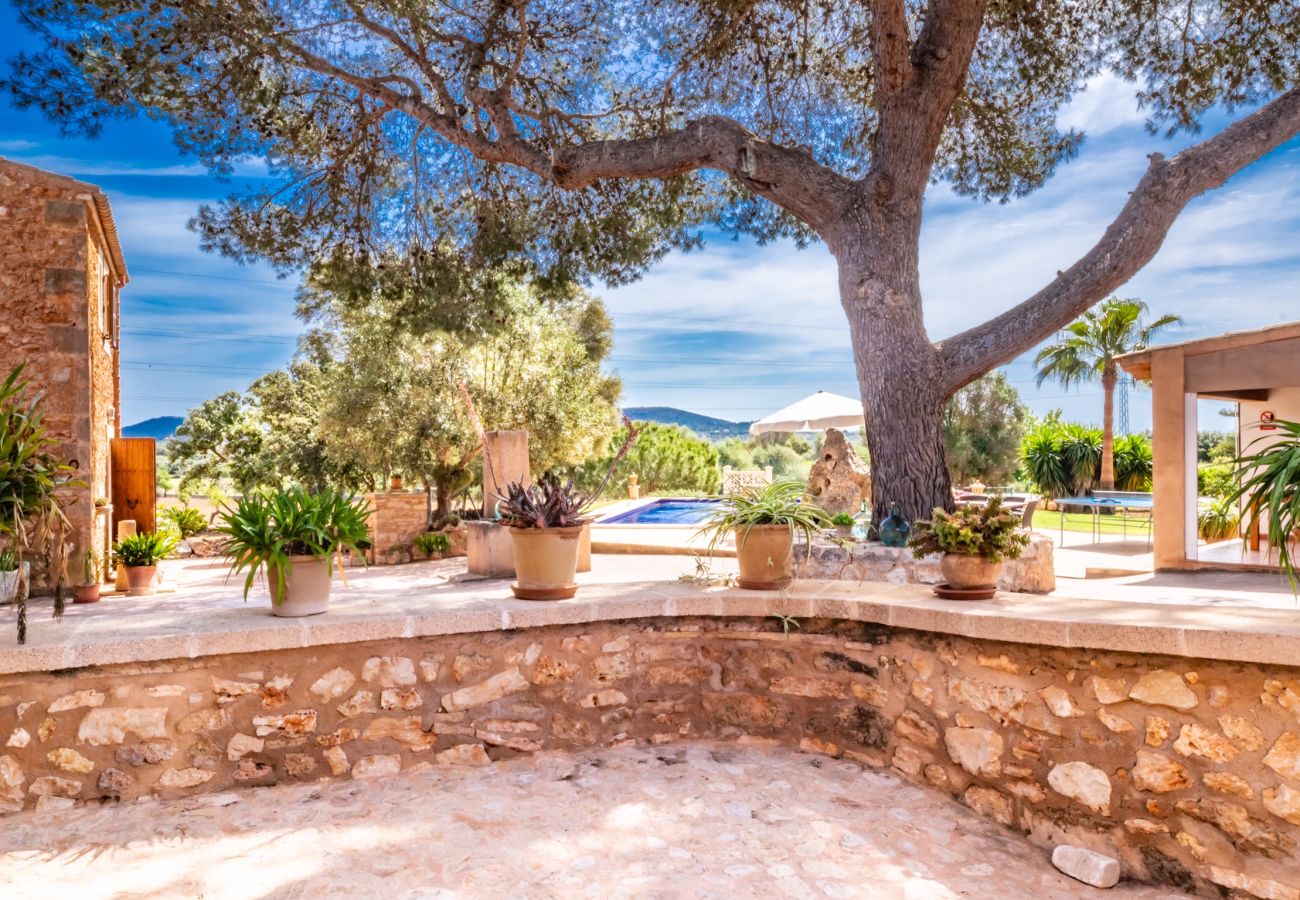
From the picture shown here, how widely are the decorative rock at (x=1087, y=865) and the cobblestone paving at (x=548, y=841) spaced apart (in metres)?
0.03

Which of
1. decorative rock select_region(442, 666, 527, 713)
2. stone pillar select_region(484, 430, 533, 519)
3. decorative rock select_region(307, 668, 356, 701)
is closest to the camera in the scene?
decorative rock select_region(307, 668, 356, 701)

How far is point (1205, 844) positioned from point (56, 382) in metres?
8.00

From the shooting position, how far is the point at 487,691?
10.7ft

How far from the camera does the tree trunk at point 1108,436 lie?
1842cm

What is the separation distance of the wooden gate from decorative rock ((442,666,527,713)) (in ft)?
22.7

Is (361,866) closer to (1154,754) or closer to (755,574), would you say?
(755,574)

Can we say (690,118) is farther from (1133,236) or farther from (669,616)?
(669,616)

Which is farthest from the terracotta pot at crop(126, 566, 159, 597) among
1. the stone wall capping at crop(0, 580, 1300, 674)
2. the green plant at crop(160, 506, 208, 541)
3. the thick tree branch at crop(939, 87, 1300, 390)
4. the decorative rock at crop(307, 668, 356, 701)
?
the green plant at crop(160, 506, 208, 541)

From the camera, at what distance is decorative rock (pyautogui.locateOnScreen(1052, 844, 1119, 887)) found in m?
2.36

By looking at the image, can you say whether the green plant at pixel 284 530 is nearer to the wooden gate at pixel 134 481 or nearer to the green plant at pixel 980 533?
the green plant at pixel 980 533

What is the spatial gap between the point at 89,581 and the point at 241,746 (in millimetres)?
4790

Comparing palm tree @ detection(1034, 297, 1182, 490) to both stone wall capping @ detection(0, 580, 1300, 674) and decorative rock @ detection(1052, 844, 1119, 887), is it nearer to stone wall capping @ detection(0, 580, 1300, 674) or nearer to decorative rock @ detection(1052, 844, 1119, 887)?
stone wall capping @ detection(0, 580, 1300, 674)

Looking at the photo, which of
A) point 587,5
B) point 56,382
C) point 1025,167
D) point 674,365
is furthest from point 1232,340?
point 674,365

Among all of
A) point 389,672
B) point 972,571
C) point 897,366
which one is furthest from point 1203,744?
point 897,366
